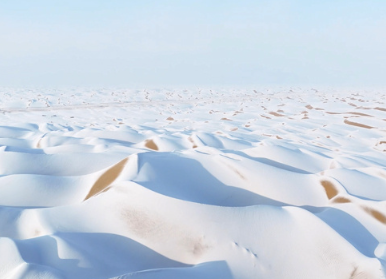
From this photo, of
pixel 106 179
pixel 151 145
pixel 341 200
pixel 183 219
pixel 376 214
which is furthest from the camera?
pixel 151 145

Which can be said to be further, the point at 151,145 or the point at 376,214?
the point at 151,145

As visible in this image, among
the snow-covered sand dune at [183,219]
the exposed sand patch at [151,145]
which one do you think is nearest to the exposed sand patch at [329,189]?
the snow-covered sand dune at [183,219]

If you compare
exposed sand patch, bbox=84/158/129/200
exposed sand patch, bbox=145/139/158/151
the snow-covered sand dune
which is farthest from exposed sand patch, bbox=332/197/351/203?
exposed sand patch, bbox=145/139/158/151

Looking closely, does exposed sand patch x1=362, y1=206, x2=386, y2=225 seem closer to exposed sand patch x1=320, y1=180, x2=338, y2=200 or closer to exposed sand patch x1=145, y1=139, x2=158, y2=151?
exposed sand patch x1=320, y1=180, x2=338, y2=200

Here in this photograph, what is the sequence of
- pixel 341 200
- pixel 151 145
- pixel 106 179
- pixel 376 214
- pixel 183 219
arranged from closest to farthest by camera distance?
pixel 183 219 → pixel 376 214 → pixel 341 200 → pixel 106 179 → pixel 151 145

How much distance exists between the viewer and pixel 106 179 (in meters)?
1.99

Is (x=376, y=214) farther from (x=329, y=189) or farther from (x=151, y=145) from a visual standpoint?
(x=151, y=145)

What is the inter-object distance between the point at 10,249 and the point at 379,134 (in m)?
5.60

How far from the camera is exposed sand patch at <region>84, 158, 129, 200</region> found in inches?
74.5

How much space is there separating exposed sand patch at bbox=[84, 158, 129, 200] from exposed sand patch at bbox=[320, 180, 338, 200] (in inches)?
46.4

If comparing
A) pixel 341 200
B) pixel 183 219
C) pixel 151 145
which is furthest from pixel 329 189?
pixel 151 145

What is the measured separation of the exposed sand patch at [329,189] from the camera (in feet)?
6.41

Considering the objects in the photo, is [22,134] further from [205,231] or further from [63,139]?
[205,231]

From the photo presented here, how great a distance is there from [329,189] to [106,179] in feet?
4.17
